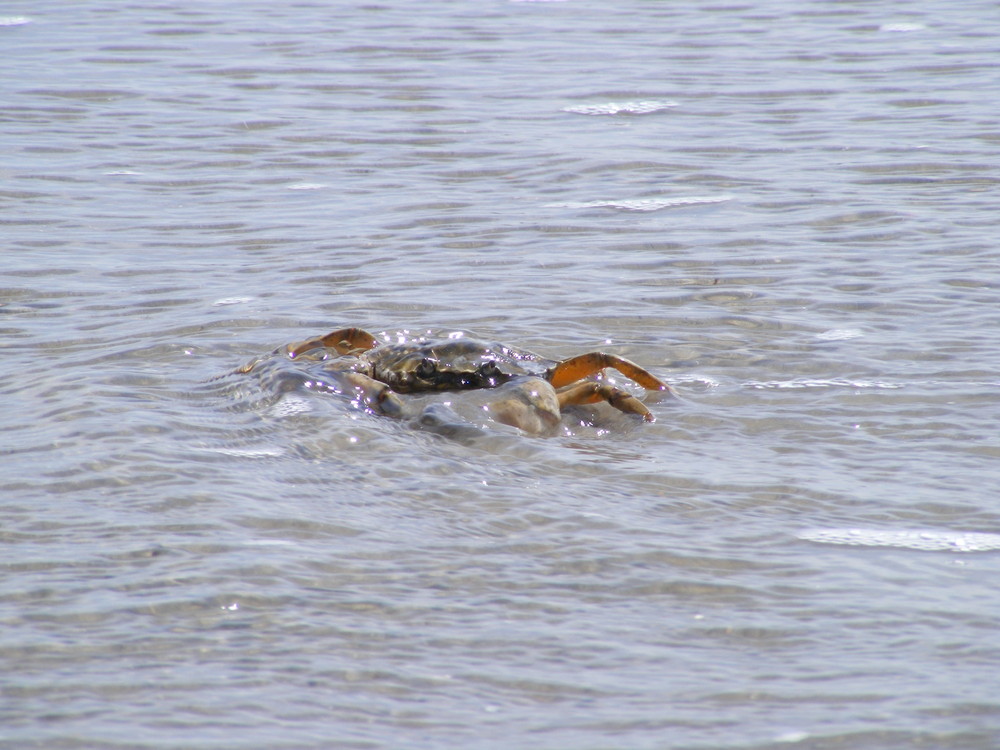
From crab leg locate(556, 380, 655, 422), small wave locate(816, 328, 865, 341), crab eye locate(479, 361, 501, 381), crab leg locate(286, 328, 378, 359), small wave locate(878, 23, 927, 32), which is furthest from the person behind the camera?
small wave locate(878, 23, 927, 32)

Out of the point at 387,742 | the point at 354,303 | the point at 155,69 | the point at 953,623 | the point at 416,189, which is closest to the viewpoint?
the point at 387,742

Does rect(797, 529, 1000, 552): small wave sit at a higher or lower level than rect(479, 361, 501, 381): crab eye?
lower

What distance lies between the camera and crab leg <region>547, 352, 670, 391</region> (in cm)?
538

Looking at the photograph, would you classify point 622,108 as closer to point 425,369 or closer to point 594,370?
point 594,370

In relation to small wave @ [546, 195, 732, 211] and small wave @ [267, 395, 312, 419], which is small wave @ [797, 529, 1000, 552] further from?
small wave @ [546, 195, 732, 211]

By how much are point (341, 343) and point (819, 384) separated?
208cm

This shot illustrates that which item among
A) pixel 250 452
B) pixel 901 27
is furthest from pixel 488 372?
pixel 901 27

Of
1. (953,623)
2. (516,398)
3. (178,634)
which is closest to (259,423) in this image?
(516,398)

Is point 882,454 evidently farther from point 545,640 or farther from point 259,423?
point 259,423

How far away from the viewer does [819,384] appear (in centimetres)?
552

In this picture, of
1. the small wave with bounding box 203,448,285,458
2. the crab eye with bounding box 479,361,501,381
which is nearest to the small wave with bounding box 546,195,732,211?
the crab eye with bounding box 479,361,501,381

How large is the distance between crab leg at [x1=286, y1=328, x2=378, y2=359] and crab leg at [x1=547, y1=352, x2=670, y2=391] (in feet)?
2.82

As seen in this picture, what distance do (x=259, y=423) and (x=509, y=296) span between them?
216cm

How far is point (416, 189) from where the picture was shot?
890cm
